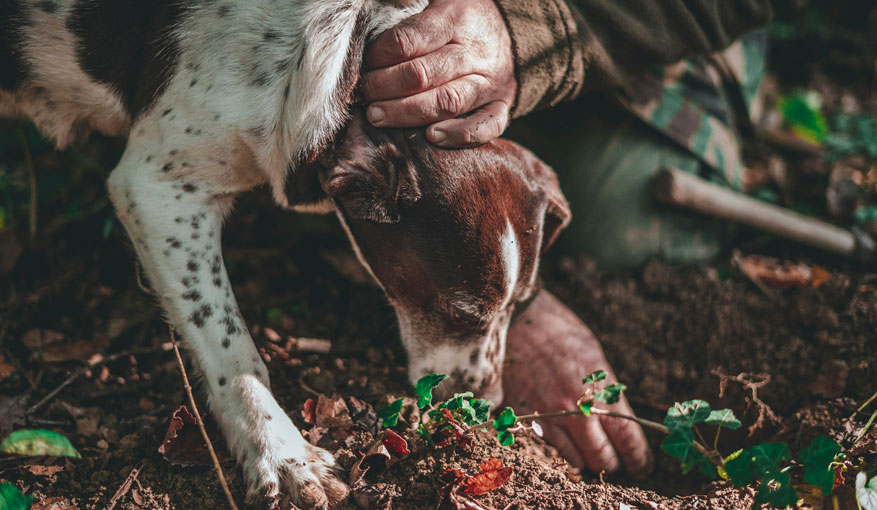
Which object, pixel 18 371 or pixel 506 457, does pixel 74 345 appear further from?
pixel 506 457

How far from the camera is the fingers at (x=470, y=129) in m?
2.12

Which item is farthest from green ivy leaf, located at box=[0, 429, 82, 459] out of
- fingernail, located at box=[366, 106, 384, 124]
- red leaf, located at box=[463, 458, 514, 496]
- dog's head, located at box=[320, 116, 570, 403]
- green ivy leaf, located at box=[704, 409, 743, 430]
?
green ivy leaf, located at box=[704, 409, 743, 430]

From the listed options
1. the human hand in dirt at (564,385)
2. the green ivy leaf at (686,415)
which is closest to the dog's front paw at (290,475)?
the human hand in dirt at (564,385)

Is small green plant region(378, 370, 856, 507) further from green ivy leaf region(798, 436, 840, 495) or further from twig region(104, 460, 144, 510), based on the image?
twig region(104, 460, 144, 510)

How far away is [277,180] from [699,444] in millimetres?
1635

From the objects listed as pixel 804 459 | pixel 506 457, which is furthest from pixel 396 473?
pixel 804 459

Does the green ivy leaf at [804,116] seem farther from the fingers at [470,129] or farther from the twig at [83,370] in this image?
the twig at [83,370]

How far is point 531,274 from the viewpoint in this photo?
7.84ft

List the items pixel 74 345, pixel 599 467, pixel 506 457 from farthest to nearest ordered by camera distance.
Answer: pixel 74 345 < pixel 599 467 < pixel 506 457

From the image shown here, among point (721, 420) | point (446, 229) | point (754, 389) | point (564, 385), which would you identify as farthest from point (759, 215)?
point (446, 229)

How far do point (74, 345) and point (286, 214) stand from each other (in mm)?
1159

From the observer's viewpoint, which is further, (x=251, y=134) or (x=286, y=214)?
(x=286, y=214)

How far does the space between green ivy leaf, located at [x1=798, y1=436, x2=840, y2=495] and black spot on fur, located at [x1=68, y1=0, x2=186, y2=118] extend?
7.67 feet

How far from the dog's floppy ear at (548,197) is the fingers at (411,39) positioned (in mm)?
529
